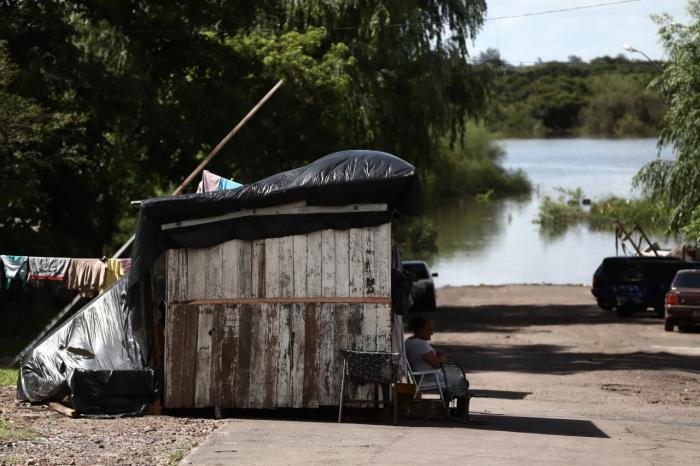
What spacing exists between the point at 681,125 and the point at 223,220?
2377 cm

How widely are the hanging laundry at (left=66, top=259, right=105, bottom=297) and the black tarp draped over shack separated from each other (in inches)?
149

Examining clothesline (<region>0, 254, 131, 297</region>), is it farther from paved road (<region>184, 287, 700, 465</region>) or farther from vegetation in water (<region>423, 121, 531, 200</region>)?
vegetation in water (<region>423, 121, 531, 200</region>)

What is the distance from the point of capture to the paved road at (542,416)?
10.7m

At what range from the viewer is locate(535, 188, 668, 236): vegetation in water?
232ft

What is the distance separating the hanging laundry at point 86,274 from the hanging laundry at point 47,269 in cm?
18

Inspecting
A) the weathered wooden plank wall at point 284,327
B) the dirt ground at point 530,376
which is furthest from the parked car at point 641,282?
the weathered wooden plank wall at point 284,327

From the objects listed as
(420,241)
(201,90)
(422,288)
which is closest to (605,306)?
(422,288)

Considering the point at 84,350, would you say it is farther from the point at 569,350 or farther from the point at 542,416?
the point at 569,350

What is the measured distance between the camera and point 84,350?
13.9 meters

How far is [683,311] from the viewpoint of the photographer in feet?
91.9

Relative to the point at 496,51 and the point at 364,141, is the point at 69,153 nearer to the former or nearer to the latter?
the point at 364,141

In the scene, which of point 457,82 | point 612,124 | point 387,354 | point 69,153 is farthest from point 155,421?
point 612,124

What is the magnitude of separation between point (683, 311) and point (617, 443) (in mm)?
16978

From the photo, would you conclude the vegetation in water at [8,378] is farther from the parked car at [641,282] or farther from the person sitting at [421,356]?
the parked car at [641,282]
